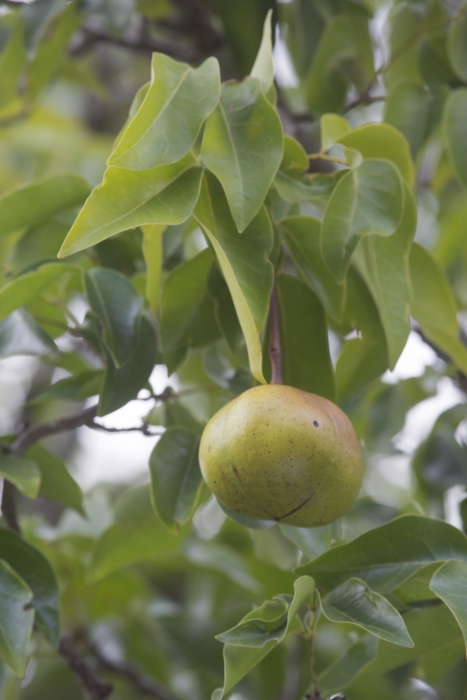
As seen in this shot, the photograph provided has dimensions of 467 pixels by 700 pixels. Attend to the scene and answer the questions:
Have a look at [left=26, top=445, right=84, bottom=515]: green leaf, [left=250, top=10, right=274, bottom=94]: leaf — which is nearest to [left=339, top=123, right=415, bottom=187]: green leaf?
[left=250, top=10, right=274, bottom=94]: leaf

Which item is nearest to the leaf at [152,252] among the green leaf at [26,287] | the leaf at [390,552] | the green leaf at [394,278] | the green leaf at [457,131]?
the green leaf at [26,287]

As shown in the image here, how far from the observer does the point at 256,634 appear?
0.64m

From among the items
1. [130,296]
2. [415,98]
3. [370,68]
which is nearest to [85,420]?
[130,296]

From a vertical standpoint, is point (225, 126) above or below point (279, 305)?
above

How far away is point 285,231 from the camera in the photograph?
2.58ft

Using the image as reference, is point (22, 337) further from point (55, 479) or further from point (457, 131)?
point (457, 131)

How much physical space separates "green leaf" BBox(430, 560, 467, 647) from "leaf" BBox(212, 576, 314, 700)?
11 centimetres

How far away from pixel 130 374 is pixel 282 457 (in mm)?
262

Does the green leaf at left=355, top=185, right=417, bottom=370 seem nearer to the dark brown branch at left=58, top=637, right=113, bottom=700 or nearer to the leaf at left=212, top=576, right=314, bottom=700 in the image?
the leaf at left=212, top=576, right=314, bottom=700

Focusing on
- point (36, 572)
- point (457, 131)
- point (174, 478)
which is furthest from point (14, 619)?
point (457, 131)

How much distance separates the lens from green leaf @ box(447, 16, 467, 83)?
43.4 inches

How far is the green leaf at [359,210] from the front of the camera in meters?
0.69

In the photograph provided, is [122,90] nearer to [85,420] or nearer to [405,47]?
[405,47]

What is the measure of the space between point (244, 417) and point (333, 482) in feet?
0.32
